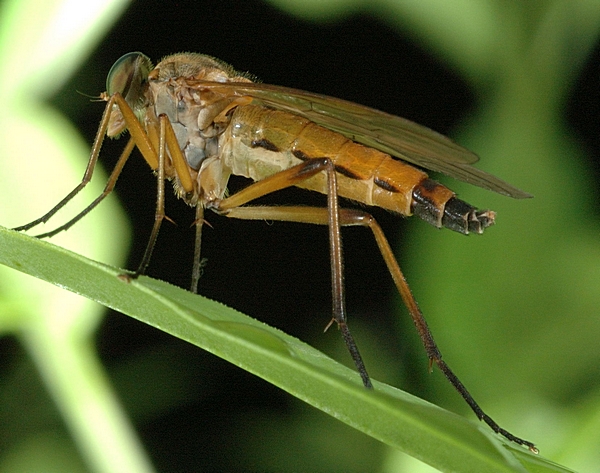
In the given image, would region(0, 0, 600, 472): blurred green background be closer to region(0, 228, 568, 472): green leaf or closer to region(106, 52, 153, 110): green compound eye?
region(106, 52, 153, 110): green compound eye

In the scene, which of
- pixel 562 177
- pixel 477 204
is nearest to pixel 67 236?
pixel 477 204

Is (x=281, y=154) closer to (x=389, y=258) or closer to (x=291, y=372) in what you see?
(x=389, y=258)

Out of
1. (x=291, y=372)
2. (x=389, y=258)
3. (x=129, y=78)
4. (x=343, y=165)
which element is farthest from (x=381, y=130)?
(x=291, y=372)

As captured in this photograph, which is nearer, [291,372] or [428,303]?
[291,372]

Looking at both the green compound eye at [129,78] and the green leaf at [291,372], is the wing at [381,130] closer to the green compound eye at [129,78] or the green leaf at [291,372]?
the green compound eye at [129,78]

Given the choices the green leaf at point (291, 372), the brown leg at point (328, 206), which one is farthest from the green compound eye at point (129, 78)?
the green leaf at point (291, 372)
